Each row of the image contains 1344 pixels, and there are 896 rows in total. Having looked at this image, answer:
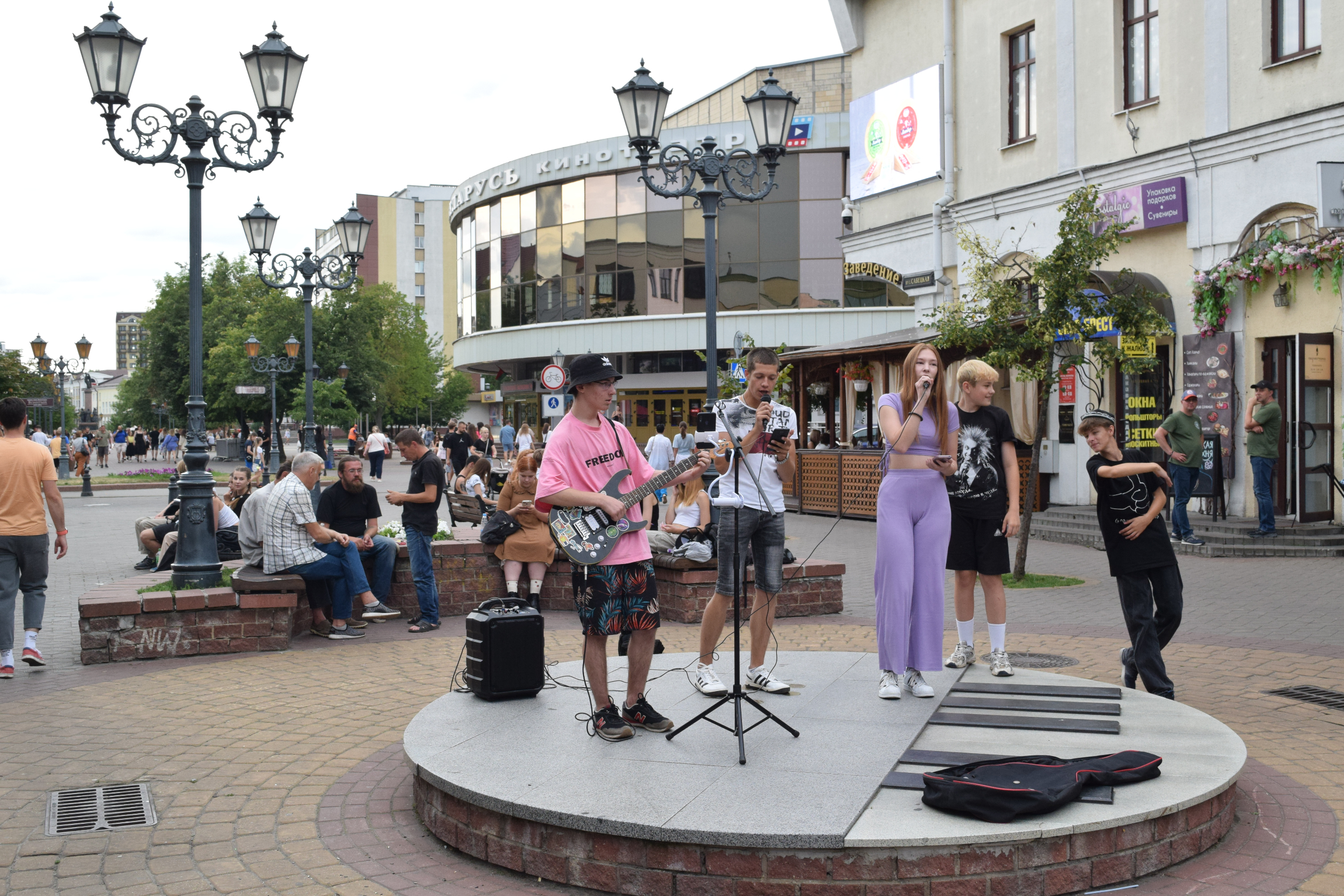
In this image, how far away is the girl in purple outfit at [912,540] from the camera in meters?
5.78

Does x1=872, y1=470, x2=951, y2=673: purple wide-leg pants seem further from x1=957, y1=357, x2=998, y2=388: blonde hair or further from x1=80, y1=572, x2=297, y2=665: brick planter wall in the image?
x1=80, y1=572, x2=297, y2=665: brick planter wall

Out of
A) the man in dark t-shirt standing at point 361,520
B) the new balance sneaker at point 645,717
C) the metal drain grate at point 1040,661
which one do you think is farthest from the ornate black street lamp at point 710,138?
the new balance sneaker at point 645,717

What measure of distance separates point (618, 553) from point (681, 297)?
3951 centimetres

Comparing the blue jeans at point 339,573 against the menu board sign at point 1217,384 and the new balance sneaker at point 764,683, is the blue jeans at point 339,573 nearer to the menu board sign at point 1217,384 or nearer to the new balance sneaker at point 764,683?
the new balance sneaker at point 764,683

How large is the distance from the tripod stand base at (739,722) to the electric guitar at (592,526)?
832mm

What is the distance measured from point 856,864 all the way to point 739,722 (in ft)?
3.60

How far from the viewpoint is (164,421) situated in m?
90.3

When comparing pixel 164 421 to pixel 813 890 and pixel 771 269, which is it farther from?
pixel 813 890

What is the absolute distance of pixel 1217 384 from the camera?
15.8 meters

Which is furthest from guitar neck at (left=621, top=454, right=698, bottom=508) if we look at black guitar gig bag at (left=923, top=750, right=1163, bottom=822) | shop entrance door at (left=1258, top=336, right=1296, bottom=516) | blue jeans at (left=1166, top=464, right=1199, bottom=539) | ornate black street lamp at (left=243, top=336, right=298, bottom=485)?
ornate black street lamp at (left=243, top=336, right=298, bottom=485)

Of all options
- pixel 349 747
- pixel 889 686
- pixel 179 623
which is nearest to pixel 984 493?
pixel 889 686

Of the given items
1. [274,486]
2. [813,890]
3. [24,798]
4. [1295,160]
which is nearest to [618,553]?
[813,890]

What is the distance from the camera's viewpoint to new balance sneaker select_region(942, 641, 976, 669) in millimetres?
6578

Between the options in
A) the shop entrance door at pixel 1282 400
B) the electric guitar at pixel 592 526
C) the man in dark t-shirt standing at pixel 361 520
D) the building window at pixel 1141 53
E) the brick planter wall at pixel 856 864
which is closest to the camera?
the brick planter wall at pixel 856 864
